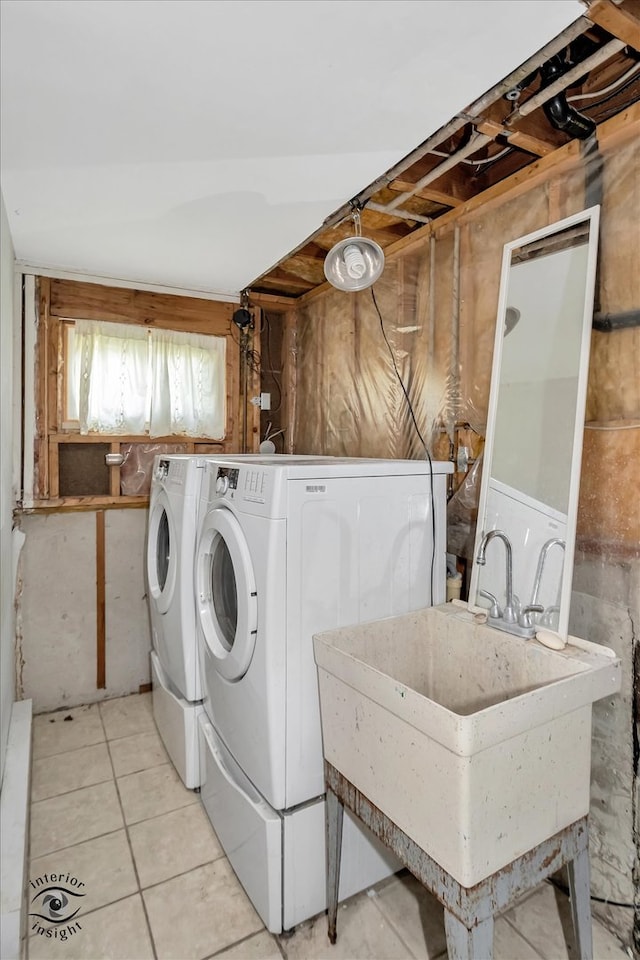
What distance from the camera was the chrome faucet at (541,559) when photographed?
157 cm

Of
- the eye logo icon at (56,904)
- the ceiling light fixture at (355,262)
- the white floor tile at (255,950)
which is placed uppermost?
the ceiling light fixture at (355,262)

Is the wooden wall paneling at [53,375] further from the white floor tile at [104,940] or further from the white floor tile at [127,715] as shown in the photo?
the white floor tile at [104,940]

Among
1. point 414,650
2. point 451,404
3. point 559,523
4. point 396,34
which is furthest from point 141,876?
point 396,34

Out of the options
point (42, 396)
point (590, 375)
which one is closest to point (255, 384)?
point (42, 396)

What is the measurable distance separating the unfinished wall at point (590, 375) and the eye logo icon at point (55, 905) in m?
1.66

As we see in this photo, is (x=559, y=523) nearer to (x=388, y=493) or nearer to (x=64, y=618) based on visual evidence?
(x=388, y=493)

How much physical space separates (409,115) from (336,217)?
2.30 ft

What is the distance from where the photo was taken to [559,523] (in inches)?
62.4

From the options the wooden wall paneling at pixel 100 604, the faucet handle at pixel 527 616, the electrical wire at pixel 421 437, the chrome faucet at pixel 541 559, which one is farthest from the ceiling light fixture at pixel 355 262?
the wooden wall paneling at pixel 100 604

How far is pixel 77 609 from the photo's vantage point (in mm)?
2865

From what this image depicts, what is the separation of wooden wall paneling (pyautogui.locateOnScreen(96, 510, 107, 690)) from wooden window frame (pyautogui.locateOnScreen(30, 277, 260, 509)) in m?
0.15

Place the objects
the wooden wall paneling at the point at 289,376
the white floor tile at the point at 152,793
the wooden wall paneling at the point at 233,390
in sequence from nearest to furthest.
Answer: the white floor tile at the point at 152,793 < the wooden wall paneling at the point at 233,390 < the wooden wall paneling at the point at 289,376

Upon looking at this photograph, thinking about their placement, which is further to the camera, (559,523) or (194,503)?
(194,503)

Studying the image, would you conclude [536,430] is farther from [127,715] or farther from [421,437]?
[127,715]
